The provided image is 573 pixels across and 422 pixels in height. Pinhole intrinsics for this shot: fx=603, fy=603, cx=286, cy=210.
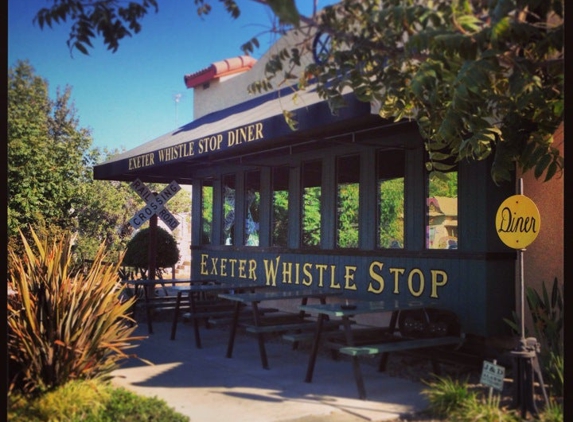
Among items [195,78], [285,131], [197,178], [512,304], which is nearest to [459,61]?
[195,78]

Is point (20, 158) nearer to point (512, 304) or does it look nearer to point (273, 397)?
Answer: point (273, 397)

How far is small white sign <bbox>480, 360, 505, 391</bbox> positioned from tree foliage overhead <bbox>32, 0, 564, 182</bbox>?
3.06ft

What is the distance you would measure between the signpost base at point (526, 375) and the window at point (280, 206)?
547cm

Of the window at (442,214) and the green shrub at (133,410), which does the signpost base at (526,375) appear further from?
the window at (442,214)

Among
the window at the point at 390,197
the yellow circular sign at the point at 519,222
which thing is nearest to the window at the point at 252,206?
the window at the point at 390,197

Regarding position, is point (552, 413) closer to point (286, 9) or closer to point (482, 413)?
point (482, 413)

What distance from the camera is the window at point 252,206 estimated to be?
9414 mm

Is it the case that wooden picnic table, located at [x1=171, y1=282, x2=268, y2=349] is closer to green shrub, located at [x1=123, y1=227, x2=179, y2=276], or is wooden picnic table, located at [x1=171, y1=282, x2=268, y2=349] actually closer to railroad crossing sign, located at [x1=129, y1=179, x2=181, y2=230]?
green shrub, located at [x1=123, y1=227, x2=179, y2=276]

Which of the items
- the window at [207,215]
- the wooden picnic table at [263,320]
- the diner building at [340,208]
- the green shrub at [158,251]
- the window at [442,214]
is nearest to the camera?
the green shrub at [158,251]

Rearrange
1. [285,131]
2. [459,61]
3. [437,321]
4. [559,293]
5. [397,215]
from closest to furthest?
[459,61] < [559,293] < [285,131] < [437,321] < [397,215]

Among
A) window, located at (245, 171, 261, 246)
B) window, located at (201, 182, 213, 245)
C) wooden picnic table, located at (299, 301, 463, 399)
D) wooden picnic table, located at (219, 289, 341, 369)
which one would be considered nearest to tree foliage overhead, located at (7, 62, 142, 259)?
wooden picnic table, located at (299, 301, 463, 399)

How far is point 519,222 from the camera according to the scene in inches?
113

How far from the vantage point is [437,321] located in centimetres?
613

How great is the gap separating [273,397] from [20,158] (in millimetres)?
2338
